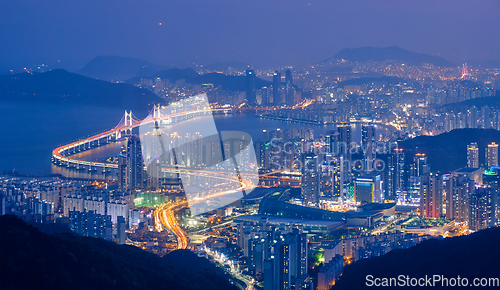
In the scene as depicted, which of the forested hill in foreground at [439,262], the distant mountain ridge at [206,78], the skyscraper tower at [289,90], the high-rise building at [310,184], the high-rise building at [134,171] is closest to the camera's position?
the forested hill in foreground at [439,262]

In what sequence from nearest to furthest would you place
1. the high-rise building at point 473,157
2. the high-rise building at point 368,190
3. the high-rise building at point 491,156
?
the high-rise building at point 368,190, the high-rise building at point 473,157, the high-rise building at point 491,156

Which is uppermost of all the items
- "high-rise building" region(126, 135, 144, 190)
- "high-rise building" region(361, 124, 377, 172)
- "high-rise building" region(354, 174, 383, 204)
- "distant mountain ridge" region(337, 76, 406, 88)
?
"distant mountain ridge" region(337, 76, 406, 88)

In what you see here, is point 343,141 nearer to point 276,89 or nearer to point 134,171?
point 134,171

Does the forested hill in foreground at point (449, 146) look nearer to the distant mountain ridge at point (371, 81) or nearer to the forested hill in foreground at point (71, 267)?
the forested hill in foreground at point (71, 267)

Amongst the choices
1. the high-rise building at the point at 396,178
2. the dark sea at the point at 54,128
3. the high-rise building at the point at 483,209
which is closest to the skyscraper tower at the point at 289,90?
the dark sea at the point at 54,128

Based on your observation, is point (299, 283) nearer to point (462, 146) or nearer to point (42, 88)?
point (462, 146)

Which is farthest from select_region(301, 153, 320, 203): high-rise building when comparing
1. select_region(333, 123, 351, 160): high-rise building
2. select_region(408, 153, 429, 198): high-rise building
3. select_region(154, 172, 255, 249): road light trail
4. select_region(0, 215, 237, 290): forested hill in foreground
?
select_region(0, 215, 237, 290): forested hill in foreground

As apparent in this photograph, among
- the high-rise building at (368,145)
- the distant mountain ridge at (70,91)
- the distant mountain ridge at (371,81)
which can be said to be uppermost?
the distant mountain ridge at (371,81)

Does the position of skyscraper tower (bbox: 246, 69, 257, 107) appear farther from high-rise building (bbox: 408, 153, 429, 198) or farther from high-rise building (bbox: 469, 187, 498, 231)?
high-rise building (bbox: 469, 187, 498, 231)
